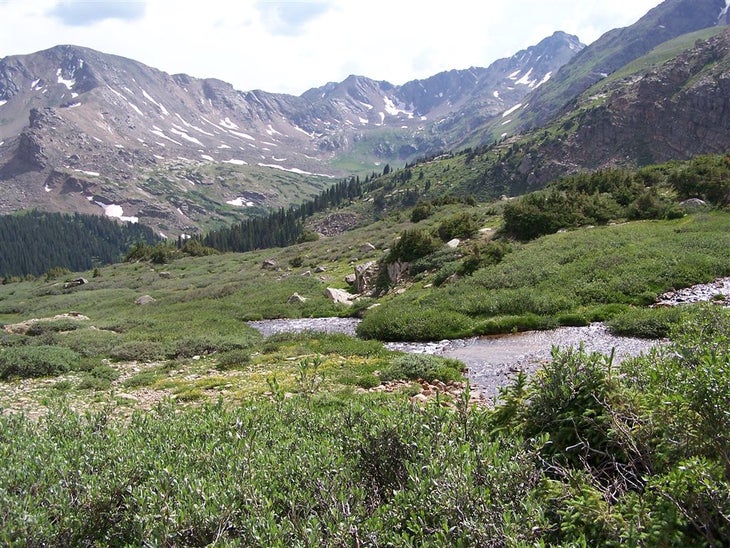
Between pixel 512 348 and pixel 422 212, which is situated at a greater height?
pixel 422 212

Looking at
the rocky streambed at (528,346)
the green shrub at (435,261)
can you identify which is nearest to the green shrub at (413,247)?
the green shrub at (435,261)

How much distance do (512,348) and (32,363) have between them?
67.8 feet

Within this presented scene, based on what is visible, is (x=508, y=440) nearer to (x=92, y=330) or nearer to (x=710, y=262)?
(x=710, y=262)

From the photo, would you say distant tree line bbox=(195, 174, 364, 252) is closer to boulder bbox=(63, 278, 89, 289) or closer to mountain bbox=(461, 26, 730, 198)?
mountain bbox=(461, 26, 730, 198)

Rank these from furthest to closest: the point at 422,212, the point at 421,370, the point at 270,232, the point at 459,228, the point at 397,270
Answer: the point at 270,232 < the point at 422,212 < the point at 459,228 < the point at 397,270 < the point at 421,370

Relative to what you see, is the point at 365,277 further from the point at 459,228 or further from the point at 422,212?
the point at 422,212

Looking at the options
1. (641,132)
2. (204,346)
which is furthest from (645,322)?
(641,132)

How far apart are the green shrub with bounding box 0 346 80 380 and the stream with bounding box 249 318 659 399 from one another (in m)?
14.9

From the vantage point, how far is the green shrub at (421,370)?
15070 millimetres

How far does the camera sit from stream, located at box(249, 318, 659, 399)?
1522cm

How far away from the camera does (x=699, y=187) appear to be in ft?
112

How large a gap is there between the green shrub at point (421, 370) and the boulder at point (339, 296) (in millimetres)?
18723

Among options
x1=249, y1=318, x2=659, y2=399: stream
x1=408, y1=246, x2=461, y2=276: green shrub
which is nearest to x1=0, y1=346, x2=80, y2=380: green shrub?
x1=249, y1=318, x2=659, y2=399: stream

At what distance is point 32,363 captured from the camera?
18656mm
